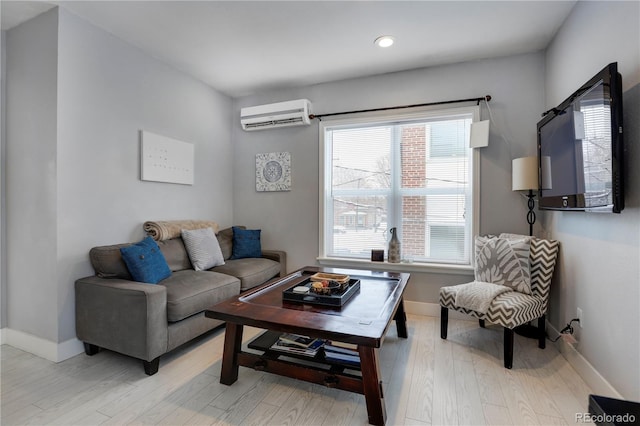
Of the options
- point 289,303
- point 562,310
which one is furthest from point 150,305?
point 562,310

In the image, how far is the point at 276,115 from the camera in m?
3.63

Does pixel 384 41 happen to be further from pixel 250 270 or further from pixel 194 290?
pixel 194 290

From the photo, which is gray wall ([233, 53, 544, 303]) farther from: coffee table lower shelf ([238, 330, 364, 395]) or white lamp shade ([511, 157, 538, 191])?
coffee table lower shelf ([238, 330, 364, 395])

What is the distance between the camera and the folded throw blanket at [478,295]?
87.7 inches

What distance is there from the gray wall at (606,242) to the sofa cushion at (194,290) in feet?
8.46

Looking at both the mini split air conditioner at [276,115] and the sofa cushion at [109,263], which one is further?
the mini split air conditioner at [276,115]

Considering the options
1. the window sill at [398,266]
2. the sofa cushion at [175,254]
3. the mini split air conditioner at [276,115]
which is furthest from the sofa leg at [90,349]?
the mini split air conditioner at [276,115]

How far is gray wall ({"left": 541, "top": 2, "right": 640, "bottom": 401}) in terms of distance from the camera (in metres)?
1.49

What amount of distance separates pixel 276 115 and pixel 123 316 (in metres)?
2.57

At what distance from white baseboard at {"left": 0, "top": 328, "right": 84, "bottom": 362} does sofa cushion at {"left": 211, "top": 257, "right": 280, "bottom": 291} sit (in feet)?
3.87

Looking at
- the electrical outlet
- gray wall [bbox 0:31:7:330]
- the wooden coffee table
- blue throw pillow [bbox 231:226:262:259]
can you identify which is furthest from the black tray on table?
gray wall [bbox 0:31:7:330]

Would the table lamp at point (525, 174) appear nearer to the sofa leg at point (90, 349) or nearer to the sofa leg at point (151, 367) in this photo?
the sofa leg at point (151, 367)

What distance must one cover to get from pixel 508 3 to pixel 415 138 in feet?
4.40

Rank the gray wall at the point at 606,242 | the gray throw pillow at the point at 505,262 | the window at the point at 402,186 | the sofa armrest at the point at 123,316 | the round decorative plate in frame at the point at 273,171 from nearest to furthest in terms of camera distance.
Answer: the gray wall at the point at 606,242 → the sofa armrest at the point at 123,316 → the gray throw pillow at the point at 505,262 → the window at the point at 402,186 → the round decorative plate in frame at the point at 273,171
